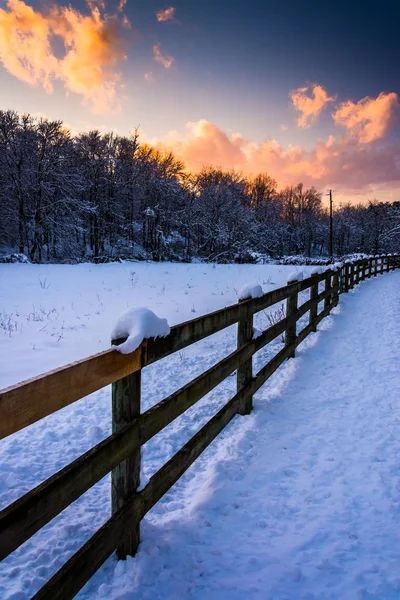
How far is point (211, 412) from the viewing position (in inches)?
175

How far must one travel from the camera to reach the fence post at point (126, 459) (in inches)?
79.1

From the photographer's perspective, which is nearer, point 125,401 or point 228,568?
point 125,401

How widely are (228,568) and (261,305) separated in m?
2.74

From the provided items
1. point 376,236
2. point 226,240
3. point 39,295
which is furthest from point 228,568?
point 376,236

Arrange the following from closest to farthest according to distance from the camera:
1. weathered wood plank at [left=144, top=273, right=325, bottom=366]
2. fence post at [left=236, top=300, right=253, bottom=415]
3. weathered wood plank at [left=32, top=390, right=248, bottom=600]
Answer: weathered wood plank at [left=32, top=390, right=248, bottom=600]
weathered wood plank at [left=144, top=273, right=325, bottom=366]
fence post at [left=236, top=300, right=253, bottom=415]

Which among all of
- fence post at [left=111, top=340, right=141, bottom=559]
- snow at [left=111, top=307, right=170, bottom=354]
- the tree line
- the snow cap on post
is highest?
the tree line

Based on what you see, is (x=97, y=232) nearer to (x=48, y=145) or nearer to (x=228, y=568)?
(x=48, y=145)

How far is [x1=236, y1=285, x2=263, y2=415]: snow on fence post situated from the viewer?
3961 mm

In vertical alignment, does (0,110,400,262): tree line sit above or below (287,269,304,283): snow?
above

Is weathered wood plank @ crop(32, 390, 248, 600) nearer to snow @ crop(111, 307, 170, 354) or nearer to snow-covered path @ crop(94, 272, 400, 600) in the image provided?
snow-covered path @ crop(94, 272, 400, 600)

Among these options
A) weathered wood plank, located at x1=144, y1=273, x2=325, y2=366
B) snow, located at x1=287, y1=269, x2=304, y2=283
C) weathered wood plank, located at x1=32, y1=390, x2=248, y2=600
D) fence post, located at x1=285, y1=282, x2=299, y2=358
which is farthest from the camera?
snow, located at x1=287, y1=269, x2=304, y2=283

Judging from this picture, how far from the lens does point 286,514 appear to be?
264cm

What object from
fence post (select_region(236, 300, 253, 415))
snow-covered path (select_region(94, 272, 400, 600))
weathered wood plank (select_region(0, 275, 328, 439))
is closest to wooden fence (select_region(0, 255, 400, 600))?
weathered wood plank (select_region(0, 275, 328, 439))

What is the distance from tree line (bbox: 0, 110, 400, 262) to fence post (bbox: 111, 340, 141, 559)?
88.3ft
